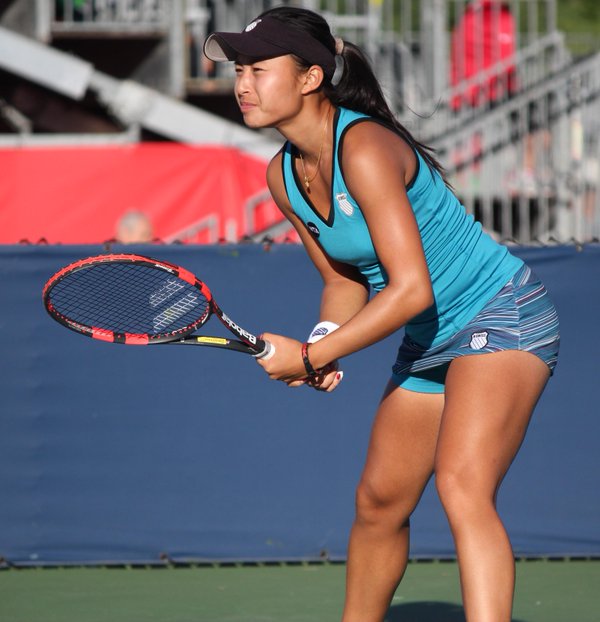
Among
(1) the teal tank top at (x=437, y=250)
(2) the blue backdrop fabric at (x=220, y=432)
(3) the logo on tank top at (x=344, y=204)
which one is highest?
(3) the logo on tank top at (x=344, y=204)

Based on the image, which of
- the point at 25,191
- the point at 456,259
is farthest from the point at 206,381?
the point at 25,191

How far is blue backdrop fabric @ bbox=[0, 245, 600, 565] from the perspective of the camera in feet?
18.9

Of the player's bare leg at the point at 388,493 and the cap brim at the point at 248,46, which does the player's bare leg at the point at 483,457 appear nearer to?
the player's bare leg at the point at 388,493

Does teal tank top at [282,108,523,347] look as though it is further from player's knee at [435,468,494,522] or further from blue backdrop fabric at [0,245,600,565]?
blue backdrop fabric at [0,245,600,565]

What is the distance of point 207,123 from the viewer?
13.1 meters

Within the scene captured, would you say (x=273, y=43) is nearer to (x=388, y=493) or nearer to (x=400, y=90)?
(x=388, y=493)

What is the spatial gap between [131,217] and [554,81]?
4.99m

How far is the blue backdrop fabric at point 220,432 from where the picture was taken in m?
5.77

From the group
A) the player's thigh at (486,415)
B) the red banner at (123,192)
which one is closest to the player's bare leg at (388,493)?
the player's thigh at (486,415)

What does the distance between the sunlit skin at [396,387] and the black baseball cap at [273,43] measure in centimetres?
4

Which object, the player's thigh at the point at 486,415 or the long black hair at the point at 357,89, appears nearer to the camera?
the player's thigh at the point at 486,415

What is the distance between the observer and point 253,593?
544 cm

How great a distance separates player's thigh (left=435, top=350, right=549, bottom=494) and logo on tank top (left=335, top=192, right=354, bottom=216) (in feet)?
1.82

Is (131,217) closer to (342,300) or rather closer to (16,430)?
(16,430)
